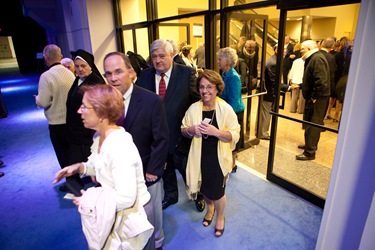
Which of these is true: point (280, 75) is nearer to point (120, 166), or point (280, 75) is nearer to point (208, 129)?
point (208, 129)

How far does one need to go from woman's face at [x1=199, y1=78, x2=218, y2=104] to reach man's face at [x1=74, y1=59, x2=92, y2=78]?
1130mm

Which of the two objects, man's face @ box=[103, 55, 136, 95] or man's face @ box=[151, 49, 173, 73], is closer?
man's face @ box=[103, 55, 136, 95]

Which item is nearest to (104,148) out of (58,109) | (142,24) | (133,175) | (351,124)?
(133,175)

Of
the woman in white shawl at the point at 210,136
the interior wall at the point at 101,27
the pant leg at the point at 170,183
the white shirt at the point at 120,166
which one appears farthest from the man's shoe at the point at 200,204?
the interior wall at the point at 101,27

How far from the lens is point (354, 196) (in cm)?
117

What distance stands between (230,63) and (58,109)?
81.0 inches

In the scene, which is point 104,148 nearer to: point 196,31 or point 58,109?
point 58,109

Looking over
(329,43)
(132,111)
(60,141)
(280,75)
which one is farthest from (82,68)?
(329,43)

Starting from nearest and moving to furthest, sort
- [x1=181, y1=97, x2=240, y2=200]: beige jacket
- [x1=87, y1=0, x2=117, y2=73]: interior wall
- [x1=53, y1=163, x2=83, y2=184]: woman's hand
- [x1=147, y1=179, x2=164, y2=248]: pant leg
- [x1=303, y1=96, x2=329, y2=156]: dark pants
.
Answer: [x1=53, y1=163, x2=83, y2=184]: woman's hand
[x1=147, y1=179, x2=164, y2=248]: pant leg
[x1=181, y1=97, x2=240, y2=200]: beige jacket
[x1=303, y1=96, x2=329, y2=156]: dark pants
[x1=87, y1=0, x2=117, y2=73]: interior wall

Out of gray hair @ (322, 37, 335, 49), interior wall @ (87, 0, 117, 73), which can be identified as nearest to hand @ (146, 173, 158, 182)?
gray hair @ (322, 37, 335, 49)

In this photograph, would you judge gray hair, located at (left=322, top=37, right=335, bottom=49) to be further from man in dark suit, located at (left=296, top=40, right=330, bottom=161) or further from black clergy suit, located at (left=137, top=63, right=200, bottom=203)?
black clergy suit, located at (left=137, top=63, right=200, bottom=203)

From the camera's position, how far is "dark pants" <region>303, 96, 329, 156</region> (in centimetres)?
341

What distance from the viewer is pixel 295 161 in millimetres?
3674

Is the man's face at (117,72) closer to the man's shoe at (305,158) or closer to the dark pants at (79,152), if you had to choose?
the dark pants at (79,152)
